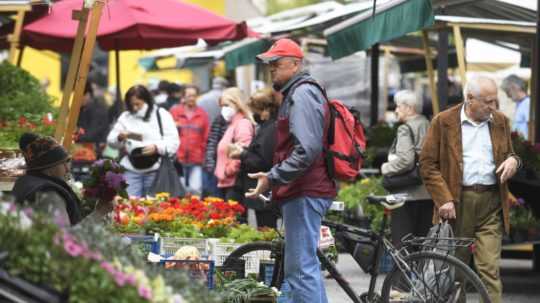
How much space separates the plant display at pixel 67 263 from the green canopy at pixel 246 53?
11933 millimetres

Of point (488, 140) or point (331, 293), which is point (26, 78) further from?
point (488, 140)

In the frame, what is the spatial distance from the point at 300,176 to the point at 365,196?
612 cm

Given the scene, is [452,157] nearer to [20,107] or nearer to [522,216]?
[522,216]

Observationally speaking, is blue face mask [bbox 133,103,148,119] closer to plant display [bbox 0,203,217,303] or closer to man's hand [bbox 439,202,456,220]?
man's hand [bbox 439,202,456,220]

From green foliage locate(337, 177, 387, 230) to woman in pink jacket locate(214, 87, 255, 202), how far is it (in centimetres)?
153

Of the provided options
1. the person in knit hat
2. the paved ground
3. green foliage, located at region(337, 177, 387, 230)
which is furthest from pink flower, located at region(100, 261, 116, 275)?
green foliage, located at region(337, 177, 387, 230)

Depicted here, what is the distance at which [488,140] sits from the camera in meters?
8.85

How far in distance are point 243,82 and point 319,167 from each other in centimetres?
1800

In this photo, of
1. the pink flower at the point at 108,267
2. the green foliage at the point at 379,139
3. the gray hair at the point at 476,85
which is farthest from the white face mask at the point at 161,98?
the pink flower at the point at 108,267

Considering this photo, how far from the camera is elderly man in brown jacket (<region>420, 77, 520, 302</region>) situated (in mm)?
8773

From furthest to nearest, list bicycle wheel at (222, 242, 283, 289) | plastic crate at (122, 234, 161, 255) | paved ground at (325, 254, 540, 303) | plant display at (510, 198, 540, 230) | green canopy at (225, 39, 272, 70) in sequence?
1. green canopy at (225, 39, 272, 70)
2. plant display at (510, 198, 540, 230)
3. paved ground at (325, 254, 540, 303)
4. plastic crate at (122, 234, 161, 255)
5. bicycle wheel at (222, 242, 283, 289)

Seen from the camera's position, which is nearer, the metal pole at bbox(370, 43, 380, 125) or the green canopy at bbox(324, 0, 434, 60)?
the green canopy at bbox(324, 0, 434, 60)

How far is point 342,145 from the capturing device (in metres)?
7.81

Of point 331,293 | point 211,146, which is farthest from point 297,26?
point 331,293
